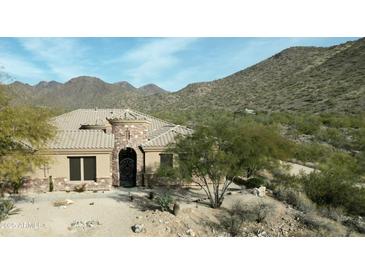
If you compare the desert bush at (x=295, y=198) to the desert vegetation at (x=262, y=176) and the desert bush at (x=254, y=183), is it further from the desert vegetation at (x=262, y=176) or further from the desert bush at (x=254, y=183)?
the desert bush at (x=254, y=183)

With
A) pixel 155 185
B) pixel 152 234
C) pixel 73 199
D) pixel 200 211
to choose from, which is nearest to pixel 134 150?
pixel 155 185

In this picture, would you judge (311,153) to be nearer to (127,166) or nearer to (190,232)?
(127,166)

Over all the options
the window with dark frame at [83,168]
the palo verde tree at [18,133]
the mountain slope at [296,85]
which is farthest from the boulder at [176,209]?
the mountain slope at [296,85]

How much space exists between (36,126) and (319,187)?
658 inches

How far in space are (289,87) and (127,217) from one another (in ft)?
179

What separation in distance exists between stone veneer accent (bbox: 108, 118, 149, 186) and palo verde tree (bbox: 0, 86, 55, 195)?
230 inches

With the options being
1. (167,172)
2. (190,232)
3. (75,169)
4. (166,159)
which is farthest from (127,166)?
(190,232)

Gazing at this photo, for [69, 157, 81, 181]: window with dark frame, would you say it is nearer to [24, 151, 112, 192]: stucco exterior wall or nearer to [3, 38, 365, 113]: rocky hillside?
[24, 151, 112, 192]: stucco exterior wall

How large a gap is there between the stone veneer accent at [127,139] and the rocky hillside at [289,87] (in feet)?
80.0

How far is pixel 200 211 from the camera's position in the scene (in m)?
18.1

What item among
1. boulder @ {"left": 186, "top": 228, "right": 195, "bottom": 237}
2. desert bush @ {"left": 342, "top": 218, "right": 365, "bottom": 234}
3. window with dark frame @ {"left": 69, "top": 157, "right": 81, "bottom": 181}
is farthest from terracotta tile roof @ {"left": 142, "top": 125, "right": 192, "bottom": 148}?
desert bush @ {"left": 342, "top": 218, "right": 365, "bottom": 234}

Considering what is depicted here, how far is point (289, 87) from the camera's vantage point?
64.6 meters

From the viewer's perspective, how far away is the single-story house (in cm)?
2125

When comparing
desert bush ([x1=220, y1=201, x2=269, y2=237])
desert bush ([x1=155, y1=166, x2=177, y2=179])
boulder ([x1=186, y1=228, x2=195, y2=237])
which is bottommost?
boulder ([x1=186, y1=228, x2=195, y2=237])
